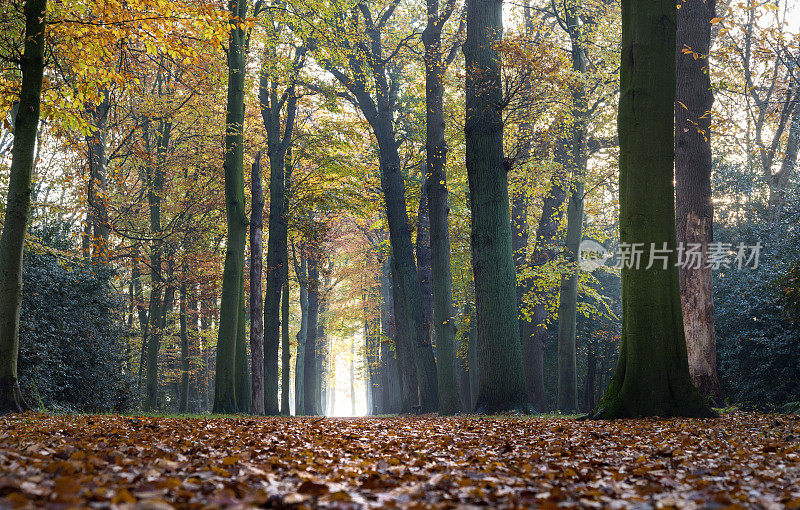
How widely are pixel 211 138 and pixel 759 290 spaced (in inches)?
633

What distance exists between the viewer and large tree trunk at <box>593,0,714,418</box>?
7.41 meters

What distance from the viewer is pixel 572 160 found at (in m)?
16.2

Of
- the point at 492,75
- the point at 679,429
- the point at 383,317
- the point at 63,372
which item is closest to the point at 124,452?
the point at 679,429

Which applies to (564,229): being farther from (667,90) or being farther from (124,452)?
(124,452)

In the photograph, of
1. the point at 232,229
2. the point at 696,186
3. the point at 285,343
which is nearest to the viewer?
the point at 696,186

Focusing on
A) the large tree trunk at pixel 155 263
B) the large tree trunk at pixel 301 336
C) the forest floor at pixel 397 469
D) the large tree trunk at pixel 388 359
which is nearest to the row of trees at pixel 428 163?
the large tree trunk at pixel 155 263

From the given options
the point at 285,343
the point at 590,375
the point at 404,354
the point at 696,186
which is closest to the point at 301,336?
the point at 285,343

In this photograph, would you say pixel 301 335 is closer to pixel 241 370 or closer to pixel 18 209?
pixel 241 370

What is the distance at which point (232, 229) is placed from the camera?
13.5 metres

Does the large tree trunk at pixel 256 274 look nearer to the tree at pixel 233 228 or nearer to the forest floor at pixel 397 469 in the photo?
the tree at pixel 233 228

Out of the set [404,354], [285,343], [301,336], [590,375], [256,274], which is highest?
[256,274]

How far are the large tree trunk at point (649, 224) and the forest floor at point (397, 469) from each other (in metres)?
1.59

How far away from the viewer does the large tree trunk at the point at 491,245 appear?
10820 millimetres

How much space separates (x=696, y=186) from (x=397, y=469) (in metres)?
9.64
